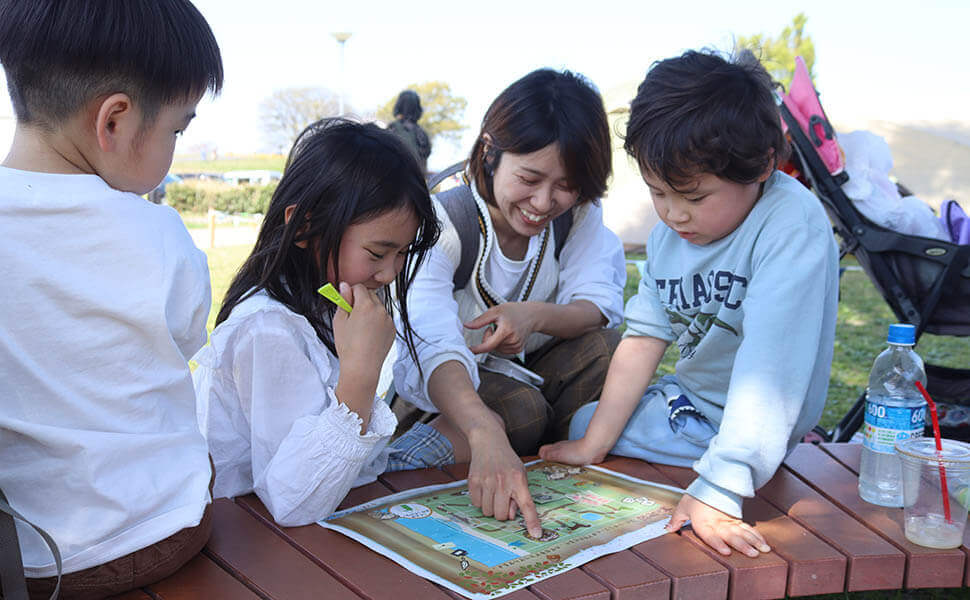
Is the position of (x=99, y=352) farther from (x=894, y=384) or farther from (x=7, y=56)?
(x=894, y=384)

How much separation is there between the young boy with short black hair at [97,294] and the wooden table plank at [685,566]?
783 millimetres

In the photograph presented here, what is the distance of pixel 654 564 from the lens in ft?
4.91

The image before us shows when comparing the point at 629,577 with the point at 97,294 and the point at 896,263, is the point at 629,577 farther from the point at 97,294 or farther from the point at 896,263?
the point at 896,263

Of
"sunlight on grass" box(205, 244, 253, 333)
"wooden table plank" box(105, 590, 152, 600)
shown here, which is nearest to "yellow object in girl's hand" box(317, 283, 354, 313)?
"wooden table plank" box(105, 590, 152, 600)

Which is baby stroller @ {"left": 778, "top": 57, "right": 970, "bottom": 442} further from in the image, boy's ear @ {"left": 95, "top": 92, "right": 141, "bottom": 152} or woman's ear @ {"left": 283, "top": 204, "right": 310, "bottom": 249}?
boy's ear @ {"left": 95, "top": 92, "right": 141, "bottom": 152}

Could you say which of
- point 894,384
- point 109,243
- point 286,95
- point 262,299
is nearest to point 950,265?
point 894,384

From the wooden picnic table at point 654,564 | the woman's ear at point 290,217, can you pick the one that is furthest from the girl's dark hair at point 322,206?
the wooden picnic table at point 654,564

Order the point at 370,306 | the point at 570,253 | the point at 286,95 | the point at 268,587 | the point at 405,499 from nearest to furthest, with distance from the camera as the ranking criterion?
the point at 268,587 → the point at 370,306 → the point at 405,499 → the point at 570,253 → the point at 286,95

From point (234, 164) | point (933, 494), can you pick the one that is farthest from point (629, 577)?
point (234, 164)

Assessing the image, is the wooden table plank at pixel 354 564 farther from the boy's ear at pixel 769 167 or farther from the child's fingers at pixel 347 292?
the boy's ear at pixel 769 167

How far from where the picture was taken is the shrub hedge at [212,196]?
20.8m

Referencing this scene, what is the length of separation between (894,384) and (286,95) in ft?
119

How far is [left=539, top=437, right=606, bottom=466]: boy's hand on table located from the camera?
6.61 feet

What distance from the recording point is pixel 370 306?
164cm
